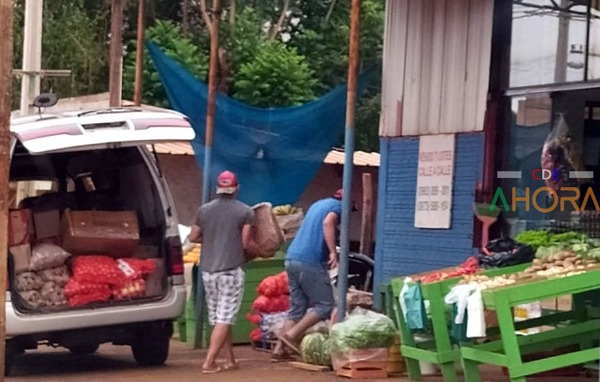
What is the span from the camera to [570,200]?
1095 cm

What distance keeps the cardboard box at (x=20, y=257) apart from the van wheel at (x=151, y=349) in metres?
1.39

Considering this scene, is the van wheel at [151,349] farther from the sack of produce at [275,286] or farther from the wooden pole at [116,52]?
the wooden pole at [116,52]

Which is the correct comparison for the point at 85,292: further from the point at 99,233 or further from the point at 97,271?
the point at 99,233

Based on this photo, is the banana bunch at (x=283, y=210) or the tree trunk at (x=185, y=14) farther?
the tree trunk at (x=185, y=14)

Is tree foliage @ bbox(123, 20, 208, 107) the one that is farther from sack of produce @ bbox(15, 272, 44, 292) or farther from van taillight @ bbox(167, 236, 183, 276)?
sack of produce @ bbox(15, 272, 44, 292)

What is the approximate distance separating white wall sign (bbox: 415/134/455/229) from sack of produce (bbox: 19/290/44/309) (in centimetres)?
401

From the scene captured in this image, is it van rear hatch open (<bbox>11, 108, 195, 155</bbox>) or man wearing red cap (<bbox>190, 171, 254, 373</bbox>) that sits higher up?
van rear hatch open (<bbox>11, 108, 195, 155</bbox>)

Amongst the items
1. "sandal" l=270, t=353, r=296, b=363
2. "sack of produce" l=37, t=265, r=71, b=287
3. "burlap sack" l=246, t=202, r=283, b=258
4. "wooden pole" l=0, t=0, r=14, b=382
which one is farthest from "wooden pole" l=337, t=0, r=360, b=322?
"wooden pole" l=0, t=0, r=14, b=382

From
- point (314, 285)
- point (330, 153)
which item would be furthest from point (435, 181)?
point (330, 153)

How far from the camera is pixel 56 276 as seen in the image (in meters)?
10.4

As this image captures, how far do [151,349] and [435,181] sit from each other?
10.7 feet

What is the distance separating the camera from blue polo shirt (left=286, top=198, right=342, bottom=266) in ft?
36.5

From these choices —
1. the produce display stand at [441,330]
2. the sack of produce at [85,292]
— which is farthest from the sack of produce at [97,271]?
the produce display stand at [441,330]

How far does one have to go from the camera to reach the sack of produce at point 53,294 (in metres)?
10.3
